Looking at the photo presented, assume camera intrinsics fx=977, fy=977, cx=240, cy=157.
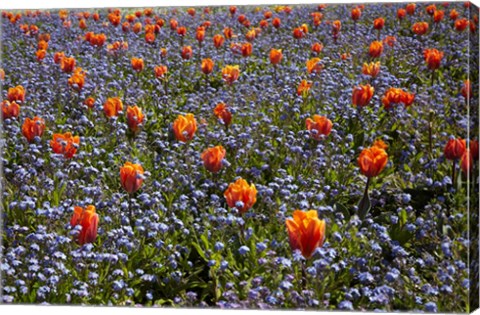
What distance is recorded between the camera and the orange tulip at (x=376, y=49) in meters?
4.57

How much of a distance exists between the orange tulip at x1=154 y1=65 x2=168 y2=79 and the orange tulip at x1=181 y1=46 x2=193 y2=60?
113 millimetres

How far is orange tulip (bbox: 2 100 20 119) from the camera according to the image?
4.98 meters

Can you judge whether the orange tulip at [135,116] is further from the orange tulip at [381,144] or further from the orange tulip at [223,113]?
the orange tulip at [381,144]

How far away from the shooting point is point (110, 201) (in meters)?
4.77

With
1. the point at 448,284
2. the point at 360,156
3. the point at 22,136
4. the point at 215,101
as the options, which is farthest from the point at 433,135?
the point at 22,136

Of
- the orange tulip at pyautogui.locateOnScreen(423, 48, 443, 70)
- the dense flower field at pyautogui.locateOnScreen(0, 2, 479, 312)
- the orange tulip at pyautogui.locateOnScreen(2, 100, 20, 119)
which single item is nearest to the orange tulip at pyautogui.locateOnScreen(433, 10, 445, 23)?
the dense flower field at pyautogui.locateOnScreen(0, 2, 479, 312)

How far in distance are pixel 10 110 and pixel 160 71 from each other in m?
0.79

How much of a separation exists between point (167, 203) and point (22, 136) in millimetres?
884

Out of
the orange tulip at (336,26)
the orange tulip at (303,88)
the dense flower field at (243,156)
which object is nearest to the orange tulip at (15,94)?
the dense flower field at (243,156)

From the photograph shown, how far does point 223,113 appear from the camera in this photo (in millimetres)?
4746

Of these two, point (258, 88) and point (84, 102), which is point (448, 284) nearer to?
point (258, 88)

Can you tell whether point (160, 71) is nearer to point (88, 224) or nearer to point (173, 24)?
point (173, 24)

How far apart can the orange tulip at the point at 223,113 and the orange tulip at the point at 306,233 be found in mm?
799

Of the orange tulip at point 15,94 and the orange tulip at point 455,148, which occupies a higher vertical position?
the orange tulip at point 455,148
